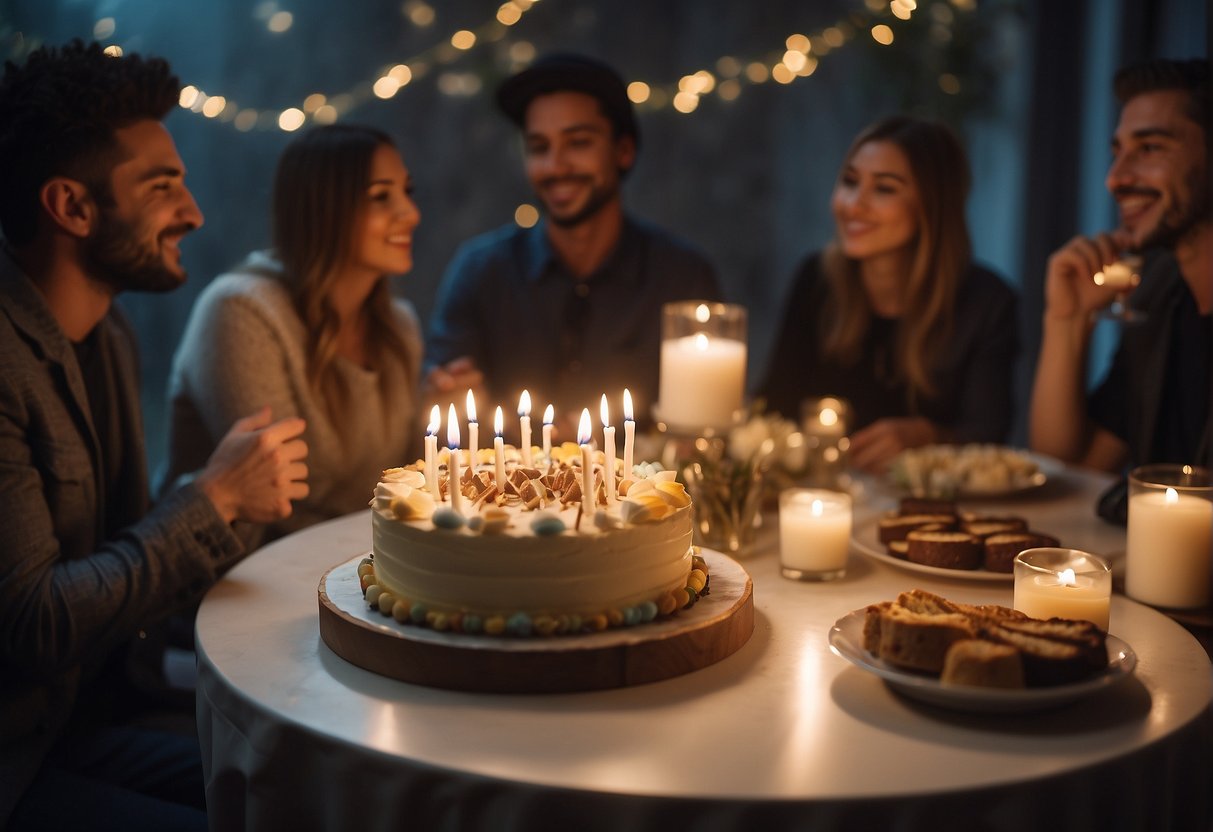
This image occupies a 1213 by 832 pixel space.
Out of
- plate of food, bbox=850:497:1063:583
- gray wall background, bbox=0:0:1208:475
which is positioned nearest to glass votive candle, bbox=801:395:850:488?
plate of food, bbox=850:497:1063:583

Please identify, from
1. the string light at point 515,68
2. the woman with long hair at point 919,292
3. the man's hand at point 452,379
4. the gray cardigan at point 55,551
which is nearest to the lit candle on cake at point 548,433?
the gray cardigan at point 55,551

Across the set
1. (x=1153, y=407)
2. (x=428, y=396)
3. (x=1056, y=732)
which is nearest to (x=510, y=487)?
(x=1056, y=732)

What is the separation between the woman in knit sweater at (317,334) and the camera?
8.71 ft

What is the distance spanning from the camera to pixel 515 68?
5.07 m

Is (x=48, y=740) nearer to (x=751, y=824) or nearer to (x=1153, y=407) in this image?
(x=751, y=824)

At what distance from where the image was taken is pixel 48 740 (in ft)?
6.27

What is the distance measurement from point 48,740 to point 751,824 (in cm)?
129

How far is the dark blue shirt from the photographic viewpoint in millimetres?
3805

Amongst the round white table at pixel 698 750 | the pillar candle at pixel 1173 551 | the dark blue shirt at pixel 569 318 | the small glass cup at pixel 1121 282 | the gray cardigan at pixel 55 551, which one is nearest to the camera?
the round white table at pixel 698 750

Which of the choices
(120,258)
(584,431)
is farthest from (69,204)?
(584,431)

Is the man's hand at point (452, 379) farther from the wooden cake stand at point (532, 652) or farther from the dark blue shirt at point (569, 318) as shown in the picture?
the wooden cake stand at point (532, 652)

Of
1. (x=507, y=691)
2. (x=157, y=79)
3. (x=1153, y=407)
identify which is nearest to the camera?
(x=507, y=691)

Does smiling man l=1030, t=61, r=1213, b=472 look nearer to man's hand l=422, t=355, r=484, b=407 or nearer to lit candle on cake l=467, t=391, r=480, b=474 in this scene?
man's hand l=422, t=355, r=484, b=407

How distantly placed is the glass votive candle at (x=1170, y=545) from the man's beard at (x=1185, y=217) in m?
0.96
